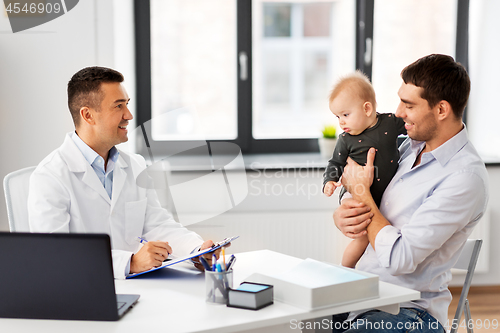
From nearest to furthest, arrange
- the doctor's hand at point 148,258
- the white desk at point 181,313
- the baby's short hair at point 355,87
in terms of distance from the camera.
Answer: the white desk at point 181,313, the doctor's hand at point 148,258, the baby's short hair at point 355,87

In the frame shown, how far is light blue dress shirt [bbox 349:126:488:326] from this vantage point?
1524 millimetres

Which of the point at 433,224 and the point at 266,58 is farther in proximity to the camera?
the point at 266,58

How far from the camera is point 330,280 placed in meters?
1.25

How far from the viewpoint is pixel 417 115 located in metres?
1.65

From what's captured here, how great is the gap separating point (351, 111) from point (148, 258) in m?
0.89

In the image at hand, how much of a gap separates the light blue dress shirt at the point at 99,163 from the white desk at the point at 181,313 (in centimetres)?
53

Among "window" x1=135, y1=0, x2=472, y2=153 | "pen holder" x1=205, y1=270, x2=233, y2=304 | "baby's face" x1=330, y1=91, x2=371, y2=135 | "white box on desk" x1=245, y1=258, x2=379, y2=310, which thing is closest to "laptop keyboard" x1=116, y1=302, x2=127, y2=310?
"pen holder" x1=205, y1=270, x2=233, y2=304

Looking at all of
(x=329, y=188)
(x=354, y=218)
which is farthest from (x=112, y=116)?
(x=354, y=218)

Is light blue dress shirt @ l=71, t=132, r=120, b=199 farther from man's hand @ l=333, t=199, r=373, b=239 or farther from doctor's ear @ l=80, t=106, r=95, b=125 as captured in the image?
man's hand @ l=333, t=199, r=373, b=239

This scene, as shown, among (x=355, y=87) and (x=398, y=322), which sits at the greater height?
(x=355, y=87)

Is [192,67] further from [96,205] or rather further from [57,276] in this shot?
[57,276]

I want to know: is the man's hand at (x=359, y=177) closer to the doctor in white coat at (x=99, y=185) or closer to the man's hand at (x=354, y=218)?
the man's hand at (x=354, y=218)

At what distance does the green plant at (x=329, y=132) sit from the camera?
3234 mm

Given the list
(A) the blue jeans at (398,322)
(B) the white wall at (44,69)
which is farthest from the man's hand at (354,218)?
(B) the white wall at (44,69)
